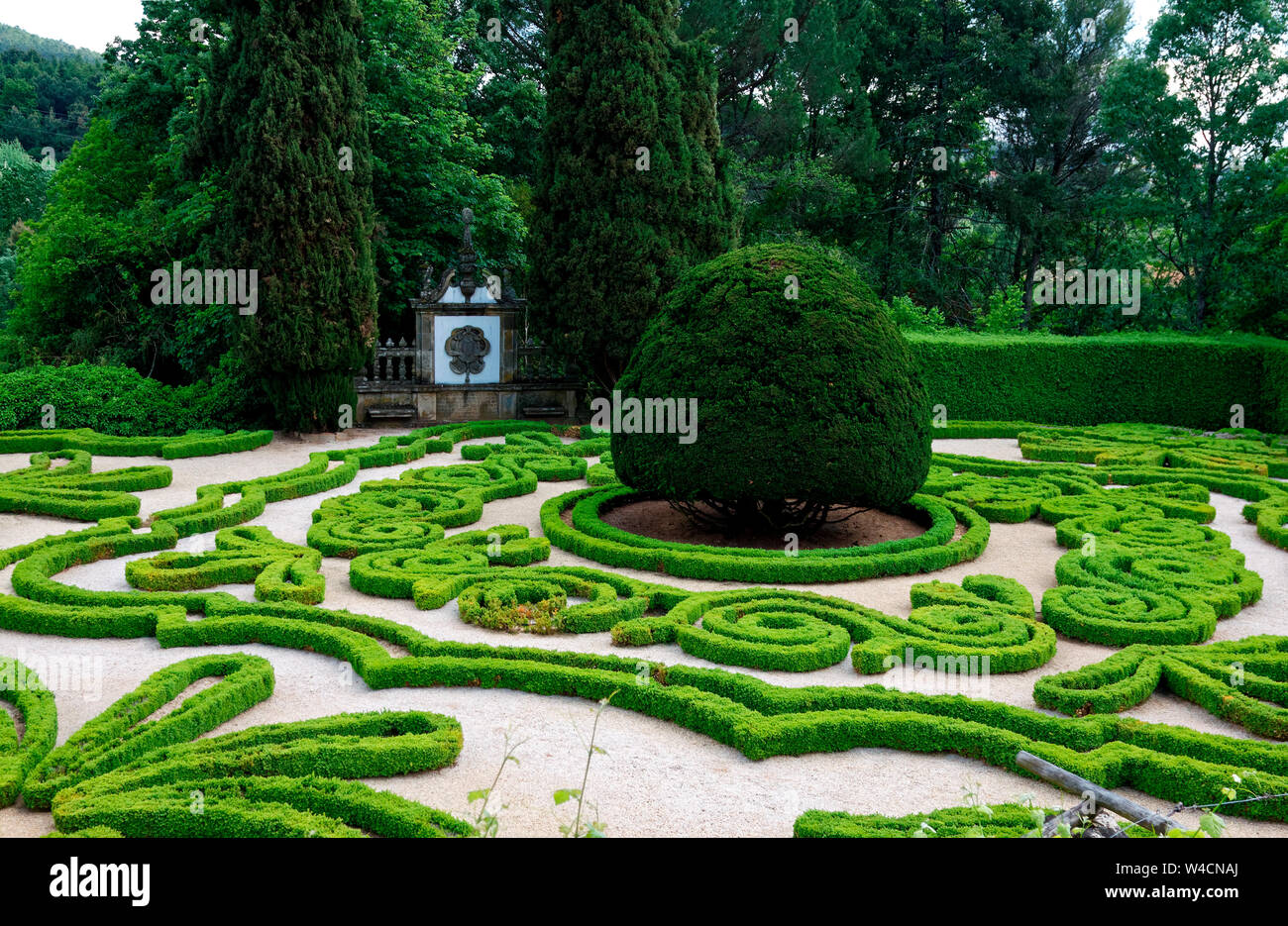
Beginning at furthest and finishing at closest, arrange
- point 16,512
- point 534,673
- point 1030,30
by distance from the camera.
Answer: point 1030,30, point 16,512, point 534,673

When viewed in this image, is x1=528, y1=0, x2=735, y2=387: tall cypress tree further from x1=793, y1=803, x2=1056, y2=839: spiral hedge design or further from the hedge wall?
x1=793, y1=803, x2=1056, y2=839: spiral hedge design

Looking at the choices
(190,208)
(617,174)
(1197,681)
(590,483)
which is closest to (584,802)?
(1197,681)

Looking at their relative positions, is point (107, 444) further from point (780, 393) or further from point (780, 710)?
Result: point (780, 710)

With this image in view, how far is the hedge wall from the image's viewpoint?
2009 cm

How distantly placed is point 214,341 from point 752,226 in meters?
13.7

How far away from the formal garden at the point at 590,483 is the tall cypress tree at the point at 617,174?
7 centimetres

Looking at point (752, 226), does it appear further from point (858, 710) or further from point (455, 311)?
point (858, 710)

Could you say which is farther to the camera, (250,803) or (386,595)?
(386,595)

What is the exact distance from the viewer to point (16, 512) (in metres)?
10.7

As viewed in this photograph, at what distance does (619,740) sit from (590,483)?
22.3 ft

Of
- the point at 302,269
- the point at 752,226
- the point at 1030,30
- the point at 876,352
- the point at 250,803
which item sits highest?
the point at 1030,30

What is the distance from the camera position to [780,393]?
347 inches

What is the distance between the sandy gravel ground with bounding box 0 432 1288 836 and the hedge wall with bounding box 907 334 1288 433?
11.8 meters
